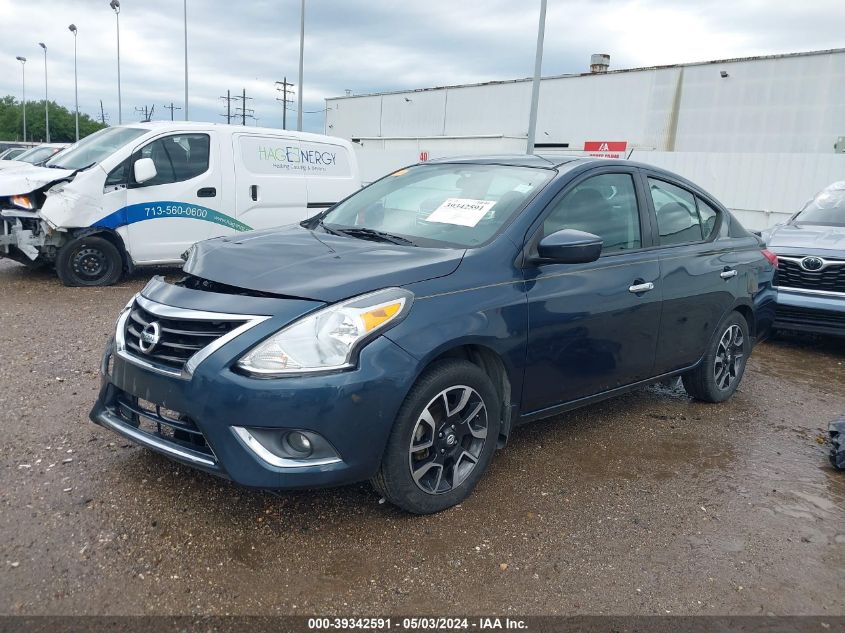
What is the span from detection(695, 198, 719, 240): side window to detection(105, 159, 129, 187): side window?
635 cm

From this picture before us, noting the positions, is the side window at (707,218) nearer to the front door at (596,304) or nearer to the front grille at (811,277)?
the front door at (596,304)

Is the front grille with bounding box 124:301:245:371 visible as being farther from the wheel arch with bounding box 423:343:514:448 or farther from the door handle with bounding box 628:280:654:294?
the door handle with bounding box 628:280:654:294

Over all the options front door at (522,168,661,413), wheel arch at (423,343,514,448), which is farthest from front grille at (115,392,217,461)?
front door at (522,168,661,413)

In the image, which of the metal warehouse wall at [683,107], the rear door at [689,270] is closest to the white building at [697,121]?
the metal warehouse wall at [683,107]

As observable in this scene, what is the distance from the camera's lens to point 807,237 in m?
7.20

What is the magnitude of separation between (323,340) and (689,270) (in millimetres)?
2691

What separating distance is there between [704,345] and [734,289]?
48 cm

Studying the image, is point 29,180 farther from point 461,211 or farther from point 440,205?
point 461,211

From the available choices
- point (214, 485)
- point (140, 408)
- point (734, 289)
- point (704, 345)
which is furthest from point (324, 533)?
point (734, 289)

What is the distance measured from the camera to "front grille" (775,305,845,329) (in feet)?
21.7

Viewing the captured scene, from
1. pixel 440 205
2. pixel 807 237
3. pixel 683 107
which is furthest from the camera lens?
pixel 683 107

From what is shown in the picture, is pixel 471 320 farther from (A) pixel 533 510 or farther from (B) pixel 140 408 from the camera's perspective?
(B) pixel 140 408

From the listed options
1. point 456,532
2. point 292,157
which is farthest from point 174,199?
point 456,532

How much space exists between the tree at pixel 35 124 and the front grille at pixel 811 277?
88.1 metres
